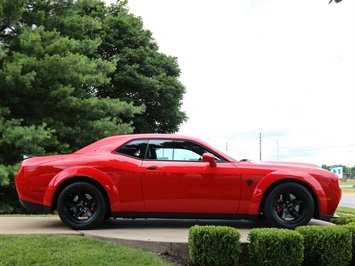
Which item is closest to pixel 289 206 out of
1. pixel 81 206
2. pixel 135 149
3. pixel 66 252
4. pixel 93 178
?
pixel 135 149

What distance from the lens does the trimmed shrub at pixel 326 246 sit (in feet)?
16.9

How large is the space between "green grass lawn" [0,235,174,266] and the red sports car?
0.76 metres

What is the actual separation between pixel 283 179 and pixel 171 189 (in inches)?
63.5

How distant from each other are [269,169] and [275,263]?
1.55 m

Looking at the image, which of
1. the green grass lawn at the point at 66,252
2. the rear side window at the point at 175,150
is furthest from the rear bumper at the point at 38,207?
the rear side window at the point at 175,150

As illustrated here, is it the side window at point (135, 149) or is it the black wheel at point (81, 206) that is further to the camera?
the side window at point (135, 149)

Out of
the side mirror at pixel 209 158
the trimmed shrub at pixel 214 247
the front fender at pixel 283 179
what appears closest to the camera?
the trimmed shrub at pixel 214 247

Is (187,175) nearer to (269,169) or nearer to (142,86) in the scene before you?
(269,169)

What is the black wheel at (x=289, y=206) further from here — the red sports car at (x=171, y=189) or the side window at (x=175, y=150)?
the side window at (x=175, y=150)

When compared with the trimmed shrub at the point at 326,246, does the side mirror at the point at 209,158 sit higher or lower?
higher

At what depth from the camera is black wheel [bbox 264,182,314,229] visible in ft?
19.3

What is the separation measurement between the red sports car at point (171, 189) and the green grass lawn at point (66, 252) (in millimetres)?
763

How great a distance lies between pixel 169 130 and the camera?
3105cm

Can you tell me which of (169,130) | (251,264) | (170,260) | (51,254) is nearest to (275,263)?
(251,264)
